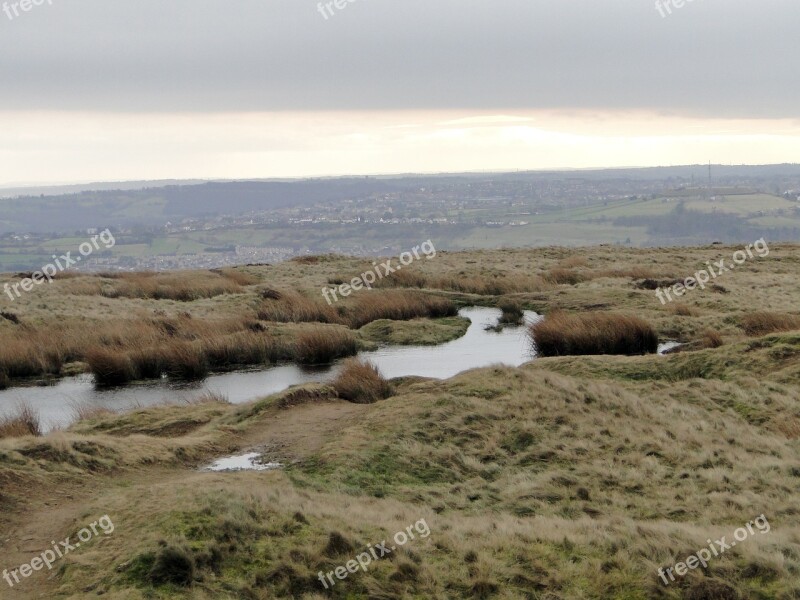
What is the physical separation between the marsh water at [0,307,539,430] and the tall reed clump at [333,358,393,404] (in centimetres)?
191

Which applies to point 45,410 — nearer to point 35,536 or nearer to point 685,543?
point 35,536

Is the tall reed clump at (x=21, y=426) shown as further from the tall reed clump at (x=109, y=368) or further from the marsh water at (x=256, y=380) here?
the tall reed clump at (x=109, y=368)

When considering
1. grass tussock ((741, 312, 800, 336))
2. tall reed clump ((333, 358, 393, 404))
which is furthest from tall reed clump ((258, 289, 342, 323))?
grass tussock ((741, 312, 800, 336))

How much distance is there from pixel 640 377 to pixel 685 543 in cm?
951

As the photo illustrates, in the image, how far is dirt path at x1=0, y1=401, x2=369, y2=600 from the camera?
9438mm

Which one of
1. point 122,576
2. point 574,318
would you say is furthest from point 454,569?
point 574,318

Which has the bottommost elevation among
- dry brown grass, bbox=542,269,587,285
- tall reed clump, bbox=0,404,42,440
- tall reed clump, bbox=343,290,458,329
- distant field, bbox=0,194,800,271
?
distant field, bbox=0,194,800,271

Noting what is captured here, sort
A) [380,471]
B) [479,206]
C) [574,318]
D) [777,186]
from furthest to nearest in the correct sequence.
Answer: [777,186]
[479,206]
[574,318]
[380,471]

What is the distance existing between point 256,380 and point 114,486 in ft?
34.7

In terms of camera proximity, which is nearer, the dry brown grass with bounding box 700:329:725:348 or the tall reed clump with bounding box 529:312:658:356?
the dry brown grass with bounding box 700:329:725:348

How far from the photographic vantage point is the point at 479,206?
155 meters

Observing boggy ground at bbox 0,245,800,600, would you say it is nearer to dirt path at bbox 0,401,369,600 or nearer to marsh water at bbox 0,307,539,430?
dirt path at bbox 0,401,369,600

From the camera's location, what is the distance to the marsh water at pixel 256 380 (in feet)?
64.8

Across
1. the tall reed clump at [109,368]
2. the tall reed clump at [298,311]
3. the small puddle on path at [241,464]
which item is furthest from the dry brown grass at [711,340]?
the tall reed clump at [109,368]
